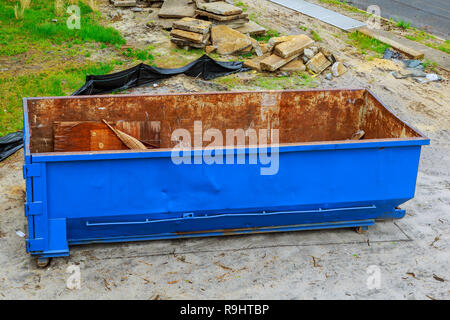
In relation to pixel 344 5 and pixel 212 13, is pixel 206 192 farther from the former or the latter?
pixel 344 5

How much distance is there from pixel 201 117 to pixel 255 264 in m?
2.39

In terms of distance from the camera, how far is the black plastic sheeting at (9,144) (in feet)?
27.5

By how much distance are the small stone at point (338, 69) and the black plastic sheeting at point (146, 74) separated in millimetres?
2039

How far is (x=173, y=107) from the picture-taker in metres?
7.31

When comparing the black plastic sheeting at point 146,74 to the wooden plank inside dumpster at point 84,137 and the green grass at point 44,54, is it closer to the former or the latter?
the green grass at point 44,54

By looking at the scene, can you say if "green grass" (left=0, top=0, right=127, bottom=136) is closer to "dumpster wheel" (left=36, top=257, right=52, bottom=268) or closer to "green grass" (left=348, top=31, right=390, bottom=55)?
"dumpster wheel" (left=36, top=257, right=52, bottom=268)

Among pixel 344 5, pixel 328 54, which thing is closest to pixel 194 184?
pixel 328 54

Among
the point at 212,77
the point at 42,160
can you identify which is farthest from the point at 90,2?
the point at 42,160

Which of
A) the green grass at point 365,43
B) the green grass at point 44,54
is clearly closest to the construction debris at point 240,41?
the green grass at point 44,54

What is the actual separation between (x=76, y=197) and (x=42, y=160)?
56cm

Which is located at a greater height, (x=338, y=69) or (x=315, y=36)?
(x=315, y=36)

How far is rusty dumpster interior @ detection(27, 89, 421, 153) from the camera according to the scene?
22.5ft

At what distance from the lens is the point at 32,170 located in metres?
5.54
